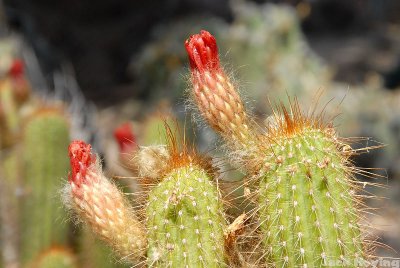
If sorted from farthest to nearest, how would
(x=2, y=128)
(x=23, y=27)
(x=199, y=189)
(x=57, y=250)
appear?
(x=23, y=27) < (x=2, y=128) < (x=57, y=250) < (x=199, y=189)

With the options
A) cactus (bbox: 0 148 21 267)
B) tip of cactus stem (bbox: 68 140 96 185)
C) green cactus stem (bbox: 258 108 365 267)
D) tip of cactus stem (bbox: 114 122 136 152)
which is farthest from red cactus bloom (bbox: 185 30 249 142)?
cactus (bbox: 0 148 21 267)

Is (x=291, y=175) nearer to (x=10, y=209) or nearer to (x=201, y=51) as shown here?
(x=201, y=51)

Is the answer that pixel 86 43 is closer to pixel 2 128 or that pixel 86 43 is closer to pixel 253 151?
pixel 2 128

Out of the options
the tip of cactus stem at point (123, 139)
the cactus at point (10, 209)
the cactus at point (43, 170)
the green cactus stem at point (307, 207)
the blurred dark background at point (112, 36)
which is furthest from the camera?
the blurred dark background at point (112, 36)

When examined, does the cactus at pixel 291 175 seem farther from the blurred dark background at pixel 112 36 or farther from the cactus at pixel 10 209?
the blurred dark background at pixel 112 36

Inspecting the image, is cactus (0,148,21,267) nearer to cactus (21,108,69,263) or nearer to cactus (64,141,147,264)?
cactus (21,108,69,263)

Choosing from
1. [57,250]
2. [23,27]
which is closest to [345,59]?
[23,27]

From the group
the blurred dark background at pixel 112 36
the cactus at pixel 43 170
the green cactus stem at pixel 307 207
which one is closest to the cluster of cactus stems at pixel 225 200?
the green cactus stem at pixel 307 207

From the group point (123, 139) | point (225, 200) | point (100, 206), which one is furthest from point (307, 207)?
point (123, 139)
